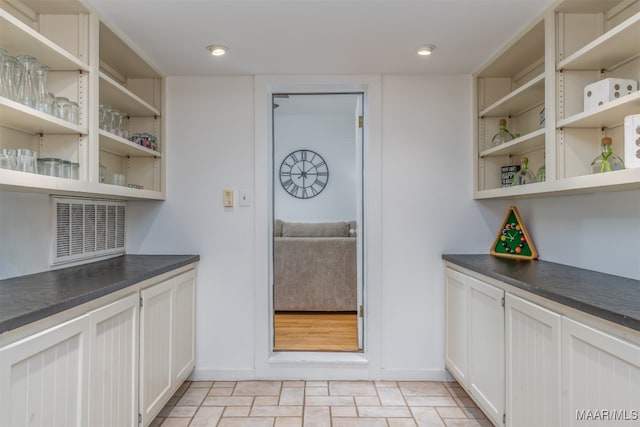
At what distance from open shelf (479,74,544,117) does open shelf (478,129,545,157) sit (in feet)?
0.77

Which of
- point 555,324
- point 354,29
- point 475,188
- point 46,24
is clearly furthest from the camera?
point 475,188

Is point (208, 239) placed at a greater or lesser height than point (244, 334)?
greater

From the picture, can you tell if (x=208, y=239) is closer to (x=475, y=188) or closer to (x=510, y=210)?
(x=475, y=188)

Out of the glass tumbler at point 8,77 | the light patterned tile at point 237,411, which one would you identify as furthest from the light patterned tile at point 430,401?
the glass tumbler at point 8,77

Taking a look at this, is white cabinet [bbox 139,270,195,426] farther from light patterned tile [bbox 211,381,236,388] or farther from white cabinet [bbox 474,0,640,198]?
white cabinet [bbox 474,0,640,198]

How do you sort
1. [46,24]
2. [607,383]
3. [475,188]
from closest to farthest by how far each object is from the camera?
[607,383]
[46,24]
[475,188]

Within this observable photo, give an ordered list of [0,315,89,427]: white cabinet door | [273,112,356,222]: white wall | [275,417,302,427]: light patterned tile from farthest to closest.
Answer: [273,112,356,222]: white wall, [275,417,302,427]: light patterned tile, [0,315,89,427]: white cabinet door

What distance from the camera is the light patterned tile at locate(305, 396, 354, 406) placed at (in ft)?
7.20

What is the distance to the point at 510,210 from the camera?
2.40 metres

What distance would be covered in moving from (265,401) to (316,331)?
1.14 meters

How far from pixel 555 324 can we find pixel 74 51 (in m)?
2.26

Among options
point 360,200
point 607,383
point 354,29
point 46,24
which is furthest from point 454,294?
point 46,24

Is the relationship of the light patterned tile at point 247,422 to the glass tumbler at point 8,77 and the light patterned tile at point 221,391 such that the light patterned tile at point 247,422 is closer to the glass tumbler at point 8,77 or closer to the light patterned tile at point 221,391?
the light patterned tile at point 221,391

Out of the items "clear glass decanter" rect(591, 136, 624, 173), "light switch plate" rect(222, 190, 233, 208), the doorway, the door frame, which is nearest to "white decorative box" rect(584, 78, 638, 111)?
"clear glass decanter" rect(591, 136, 624, 173)
